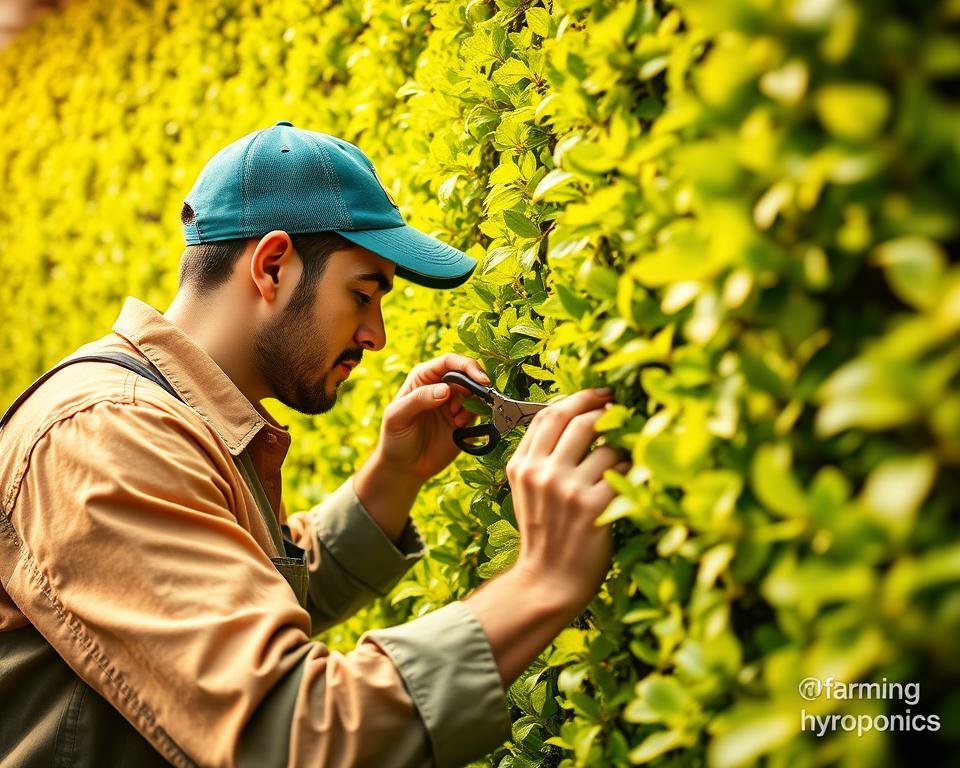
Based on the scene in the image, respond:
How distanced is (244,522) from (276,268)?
492 mm

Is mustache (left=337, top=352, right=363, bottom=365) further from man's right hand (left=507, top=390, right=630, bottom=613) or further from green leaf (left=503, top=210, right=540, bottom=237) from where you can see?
man's right hand (left=507, top=390, right=630, bottom=613)

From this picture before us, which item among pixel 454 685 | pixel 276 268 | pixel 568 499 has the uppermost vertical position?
pixel 276 268

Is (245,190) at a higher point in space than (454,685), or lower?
higher

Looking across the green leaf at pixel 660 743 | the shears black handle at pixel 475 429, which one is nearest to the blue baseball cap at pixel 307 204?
the shears black handle at pixel 475 429

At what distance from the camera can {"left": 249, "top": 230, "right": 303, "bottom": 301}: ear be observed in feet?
5.90

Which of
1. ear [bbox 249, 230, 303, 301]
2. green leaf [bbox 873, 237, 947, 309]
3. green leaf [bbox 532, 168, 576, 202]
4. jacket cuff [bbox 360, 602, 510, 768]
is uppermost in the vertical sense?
green leaf [bbox 532, 168, 576, 202]

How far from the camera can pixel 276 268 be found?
5.96ft

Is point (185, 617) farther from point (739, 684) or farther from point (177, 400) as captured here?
point (739, 684)

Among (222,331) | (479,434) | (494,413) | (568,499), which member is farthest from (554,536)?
(222,331)

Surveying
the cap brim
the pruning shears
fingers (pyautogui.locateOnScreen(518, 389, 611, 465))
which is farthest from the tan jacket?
the cap brim

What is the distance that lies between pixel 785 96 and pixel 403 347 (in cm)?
158

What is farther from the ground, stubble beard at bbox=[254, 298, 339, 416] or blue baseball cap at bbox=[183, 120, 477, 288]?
blue baseball cap at bbox=[183, 120, 477, 288]

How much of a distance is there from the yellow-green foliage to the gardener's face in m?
0.17

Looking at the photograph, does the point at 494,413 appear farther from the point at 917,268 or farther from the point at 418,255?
the point at 917,268
